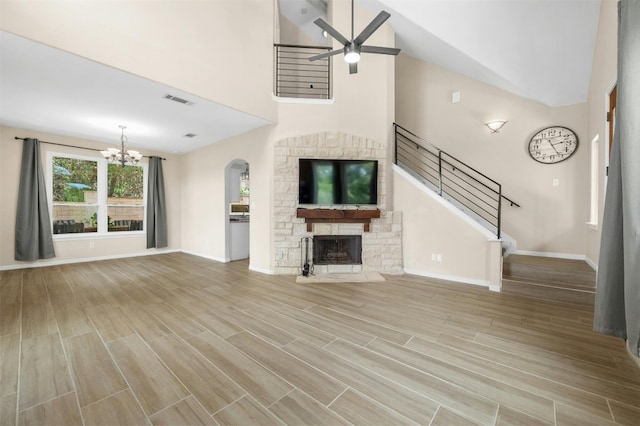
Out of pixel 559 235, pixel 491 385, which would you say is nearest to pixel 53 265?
pixel 491 385

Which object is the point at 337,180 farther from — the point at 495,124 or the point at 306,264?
the point at 495,124

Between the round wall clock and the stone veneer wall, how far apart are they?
2.88m

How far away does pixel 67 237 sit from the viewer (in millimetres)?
5602

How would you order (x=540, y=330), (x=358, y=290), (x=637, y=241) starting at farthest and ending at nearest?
(x=358, y=290)
(x=540, y=330)
(x=637, y=241)

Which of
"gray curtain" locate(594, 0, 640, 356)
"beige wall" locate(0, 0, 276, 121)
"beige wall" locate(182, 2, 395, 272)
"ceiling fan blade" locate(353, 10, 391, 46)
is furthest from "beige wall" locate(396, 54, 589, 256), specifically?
"gray curtain" locate(594, 0, 640, 356)

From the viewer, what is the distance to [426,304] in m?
3.14

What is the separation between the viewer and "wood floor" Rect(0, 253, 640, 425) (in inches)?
58.4

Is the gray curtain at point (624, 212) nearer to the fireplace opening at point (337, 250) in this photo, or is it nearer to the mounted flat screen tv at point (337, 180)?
the mounted flat screen tv at point (337, 180)

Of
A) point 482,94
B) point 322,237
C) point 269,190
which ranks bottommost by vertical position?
point 322,237

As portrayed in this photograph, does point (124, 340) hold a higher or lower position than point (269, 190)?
lower

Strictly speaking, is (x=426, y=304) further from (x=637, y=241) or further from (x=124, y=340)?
(x=124, y=340)

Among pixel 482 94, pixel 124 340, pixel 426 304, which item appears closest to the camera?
pixel 124 340

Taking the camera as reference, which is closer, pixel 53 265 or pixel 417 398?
pixel 417 398

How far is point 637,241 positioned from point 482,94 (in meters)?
5.04
